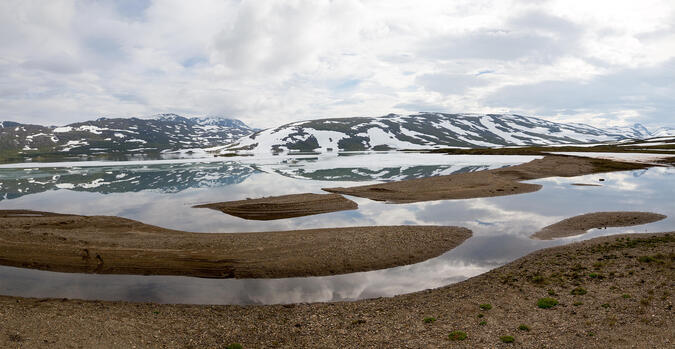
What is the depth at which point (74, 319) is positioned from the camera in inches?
666

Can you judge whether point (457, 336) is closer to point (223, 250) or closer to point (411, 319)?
point (411, 319)

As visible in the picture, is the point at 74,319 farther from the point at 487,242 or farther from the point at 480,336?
the point at 487,242

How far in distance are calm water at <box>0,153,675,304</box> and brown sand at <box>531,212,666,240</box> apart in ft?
3.98

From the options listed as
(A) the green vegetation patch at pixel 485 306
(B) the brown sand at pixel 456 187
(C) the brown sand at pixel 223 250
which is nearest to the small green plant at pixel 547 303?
(A) the green vegetation patch at pixel 485 306

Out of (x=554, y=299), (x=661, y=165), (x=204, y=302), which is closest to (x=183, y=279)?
(x=204, y=302)

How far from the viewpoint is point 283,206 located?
45.2 meters

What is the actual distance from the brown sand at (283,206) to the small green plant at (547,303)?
2869 centimetres

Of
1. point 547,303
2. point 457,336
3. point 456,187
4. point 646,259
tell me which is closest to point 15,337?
point 457,336

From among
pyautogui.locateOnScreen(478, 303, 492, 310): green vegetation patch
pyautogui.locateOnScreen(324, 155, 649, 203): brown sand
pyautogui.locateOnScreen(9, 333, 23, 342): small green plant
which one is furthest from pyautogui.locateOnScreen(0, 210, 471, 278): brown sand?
pyautogui.locateOnScreen(324, 155, 649, 203): brown sand

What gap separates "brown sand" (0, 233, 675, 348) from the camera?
14445 mm

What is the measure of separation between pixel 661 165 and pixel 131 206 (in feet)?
421

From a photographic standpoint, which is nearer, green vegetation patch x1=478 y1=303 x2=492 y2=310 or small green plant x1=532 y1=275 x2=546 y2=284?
green vegetation patch x1=478 y1=303 x2=492 y2=310

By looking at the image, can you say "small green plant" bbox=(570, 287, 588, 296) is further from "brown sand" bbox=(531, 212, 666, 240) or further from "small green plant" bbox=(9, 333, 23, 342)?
"small green plant" bbox=(9, 333, 23, 342)

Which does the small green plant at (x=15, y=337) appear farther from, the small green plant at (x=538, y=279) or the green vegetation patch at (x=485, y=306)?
the small green plant at (x=538, y=279)
